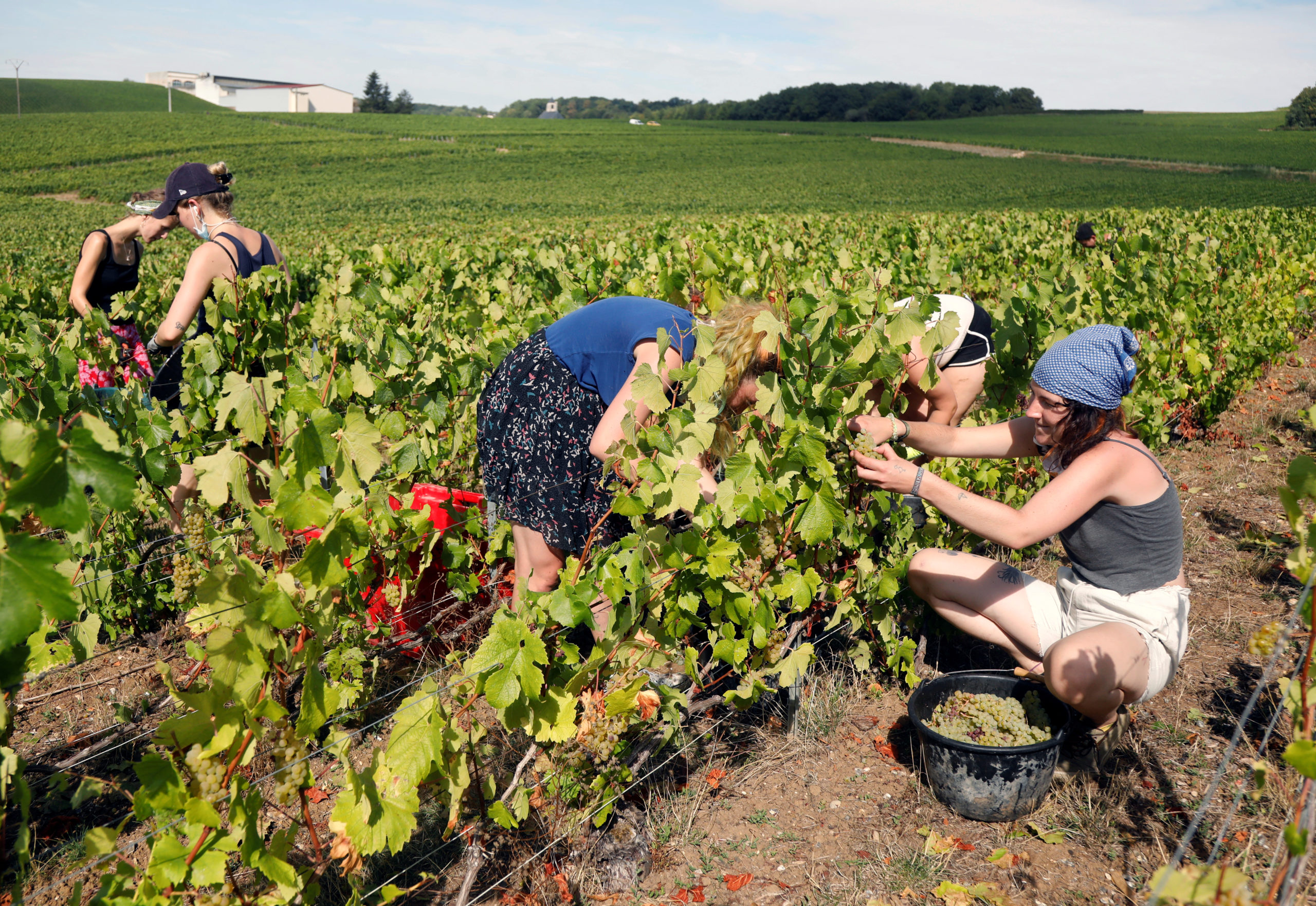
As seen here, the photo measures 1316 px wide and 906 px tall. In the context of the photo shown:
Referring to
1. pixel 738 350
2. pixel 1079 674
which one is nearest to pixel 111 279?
pixel 738 350

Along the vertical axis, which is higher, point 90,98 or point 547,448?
point 90,98

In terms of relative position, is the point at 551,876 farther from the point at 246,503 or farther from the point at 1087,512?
the point at 1087,512

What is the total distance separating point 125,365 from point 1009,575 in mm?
4243

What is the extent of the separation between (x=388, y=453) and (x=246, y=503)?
1.29 metres

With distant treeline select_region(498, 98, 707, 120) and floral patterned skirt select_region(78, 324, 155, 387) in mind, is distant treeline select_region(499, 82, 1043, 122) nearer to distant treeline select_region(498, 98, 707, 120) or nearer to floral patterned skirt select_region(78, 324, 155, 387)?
distant treeline select_region(498, 98, 707, 120)

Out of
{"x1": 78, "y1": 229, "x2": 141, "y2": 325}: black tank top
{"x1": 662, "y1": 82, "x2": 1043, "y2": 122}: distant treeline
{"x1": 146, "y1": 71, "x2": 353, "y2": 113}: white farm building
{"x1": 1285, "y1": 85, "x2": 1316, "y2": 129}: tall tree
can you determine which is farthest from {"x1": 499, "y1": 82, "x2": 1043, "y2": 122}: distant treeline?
{"x1": 78, "y1": 229, "x2": 141, "y2": 325}: black tank top

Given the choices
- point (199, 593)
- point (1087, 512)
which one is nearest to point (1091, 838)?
point (1087, 512)

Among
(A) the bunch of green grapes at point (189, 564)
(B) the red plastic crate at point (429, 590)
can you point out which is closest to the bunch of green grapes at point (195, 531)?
(A) the bunch of green grapes at point (189, 564)

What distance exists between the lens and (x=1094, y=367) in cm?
243

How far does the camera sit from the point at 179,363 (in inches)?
157

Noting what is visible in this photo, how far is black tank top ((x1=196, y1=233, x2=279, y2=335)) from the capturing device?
3727 millimetres

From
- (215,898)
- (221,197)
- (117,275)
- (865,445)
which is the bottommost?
(215,898)

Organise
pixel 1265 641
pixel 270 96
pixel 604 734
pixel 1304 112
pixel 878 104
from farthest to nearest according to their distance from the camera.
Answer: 1. pixel 270 96
2. pixel 878 104
3. pixel 1304 112
4. pixel 604 734
5. pixel 1265 641

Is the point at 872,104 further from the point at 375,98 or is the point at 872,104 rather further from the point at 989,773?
the point at 989,773
